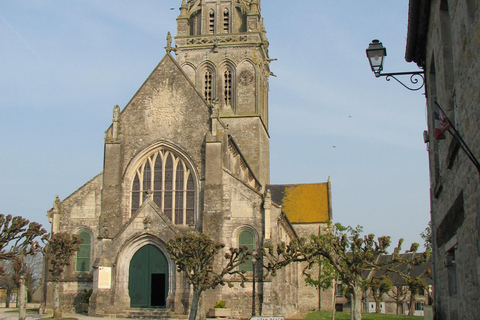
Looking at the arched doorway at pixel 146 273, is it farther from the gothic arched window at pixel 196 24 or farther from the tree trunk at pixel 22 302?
the gothic arched window at pixel 196 24

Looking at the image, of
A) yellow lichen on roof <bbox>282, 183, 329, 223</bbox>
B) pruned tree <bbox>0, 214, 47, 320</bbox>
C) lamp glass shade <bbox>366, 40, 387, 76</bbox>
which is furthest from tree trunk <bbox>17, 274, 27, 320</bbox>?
yellow lichen on roof <bbox>282, 183, 329, 223</bbox>

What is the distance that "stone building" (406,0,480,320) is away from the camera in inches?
307

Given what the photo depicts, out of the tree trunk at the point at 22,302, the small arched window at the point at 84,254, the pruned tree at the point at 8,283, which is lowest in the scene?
the pruned tree at the point at 8,283

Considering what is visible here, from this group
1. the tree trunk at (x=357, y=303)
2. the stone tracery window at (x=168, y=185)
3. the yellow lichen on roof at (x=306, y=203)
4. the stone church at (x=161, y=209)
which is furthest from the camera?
the yellow lichen on roof at (x=306, y=203)

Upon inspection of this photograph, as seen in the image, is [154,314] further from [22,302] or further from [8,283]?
[8,283]

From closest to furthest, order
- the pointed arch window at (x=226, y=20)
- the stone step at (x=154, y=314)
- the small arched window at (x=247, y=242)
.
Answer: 1. the stone step at (x=154, y=314)
2. the small arched window at (x=247, y=242)
3. the pointed arch window at (x=226, y=20)

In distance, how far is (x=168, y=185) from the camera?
2797cm

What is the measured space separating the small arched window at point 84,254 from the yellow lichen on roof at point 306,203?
19.4 m

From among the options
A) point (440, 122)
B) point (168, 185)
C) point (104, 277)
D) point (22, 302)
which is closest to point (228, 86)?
point (168, 185)

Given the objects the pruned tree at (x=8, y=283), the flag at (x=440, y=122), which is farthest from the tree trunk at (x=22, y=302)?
the pruned tree at (x=8, y=283)

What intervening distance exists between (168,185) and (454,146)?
2025 cm

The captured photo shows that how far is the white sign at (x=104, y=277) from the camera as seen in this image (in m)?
25.3

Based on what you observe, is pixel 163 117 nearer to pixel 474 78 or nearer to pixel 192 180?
pixel 192 180

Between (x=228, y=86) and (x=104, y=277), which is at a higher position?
(x=228, y=86)
